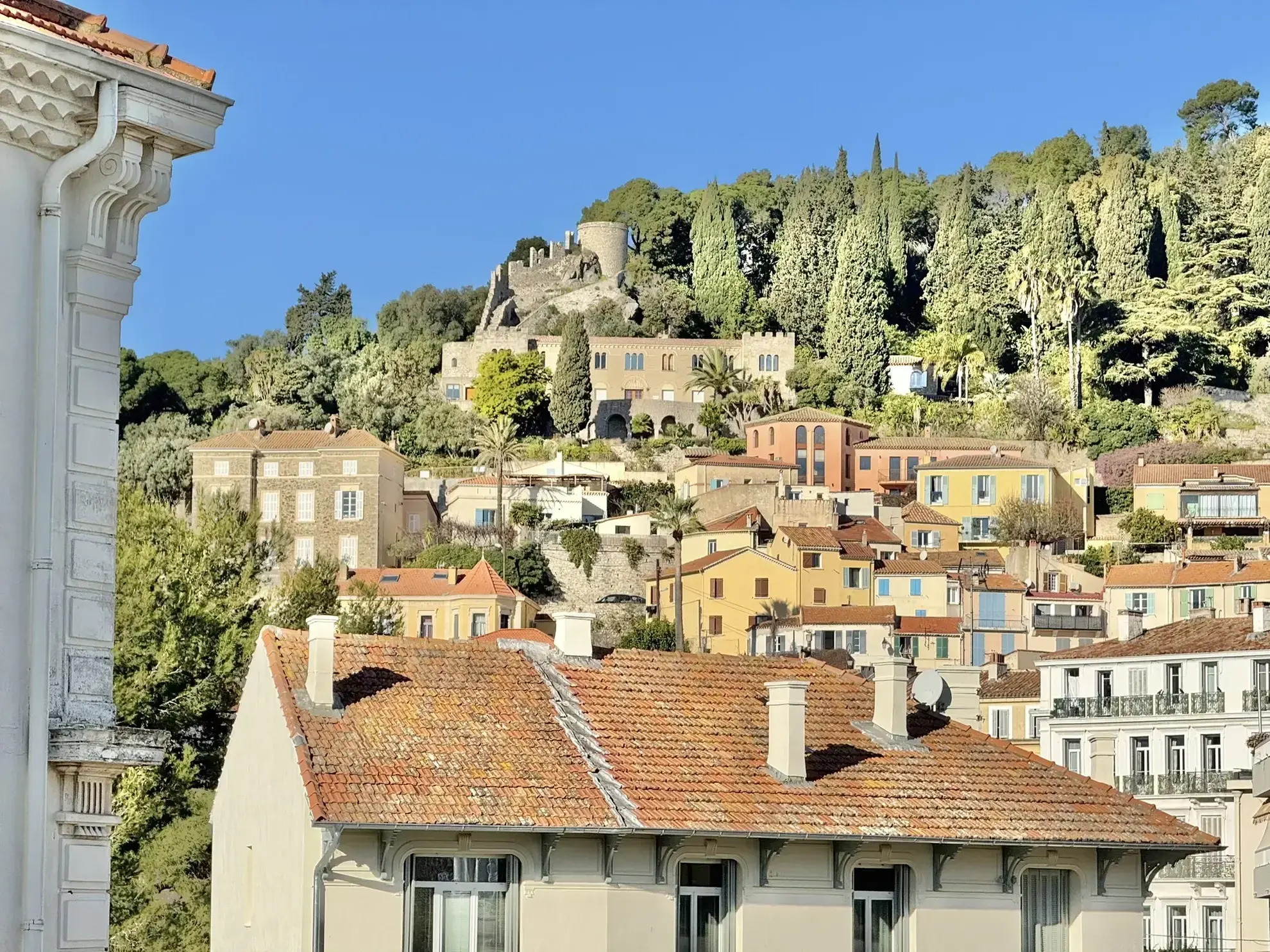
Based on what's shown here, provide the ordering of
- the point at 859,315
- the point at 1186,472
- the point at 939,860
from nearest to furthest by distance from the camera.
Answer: the point at 939,860, the point at 1186,472, the point at 859,315

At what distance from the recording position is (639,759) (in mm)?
28031

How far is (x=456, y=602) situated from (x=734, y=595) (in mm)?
12837

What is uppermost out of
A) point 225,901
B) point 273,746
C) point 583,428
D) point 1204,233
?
point 1204,233

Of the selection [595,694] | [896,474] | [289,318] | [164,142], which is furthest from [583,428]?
[164,142]

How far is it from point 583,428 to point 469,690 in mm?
116189

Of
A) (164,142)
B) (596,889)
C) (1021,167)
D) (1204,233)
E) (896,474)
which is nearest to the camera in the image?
(164,142)

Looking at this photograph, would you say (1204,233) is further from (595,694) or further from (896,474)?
(595,694)

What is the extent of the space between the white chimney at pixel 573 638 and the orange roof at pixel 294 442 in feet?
295

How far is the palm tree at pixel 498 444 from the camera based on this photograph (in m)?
132

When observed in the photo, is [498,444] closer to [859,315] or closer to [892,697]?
[859,315]

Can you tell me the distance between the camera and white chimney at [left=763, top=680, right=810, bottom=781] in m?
28.5

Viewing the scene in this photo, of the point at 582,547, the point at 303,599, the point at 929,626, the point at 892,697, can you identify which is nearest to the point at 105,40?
the point at 892,697

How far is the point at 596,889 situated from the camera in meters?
26.7

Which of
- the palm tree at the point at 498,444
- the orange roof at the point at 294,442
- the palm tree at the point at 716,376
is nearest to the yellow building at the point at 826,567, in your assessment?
the palm tree at the point at 498,444
